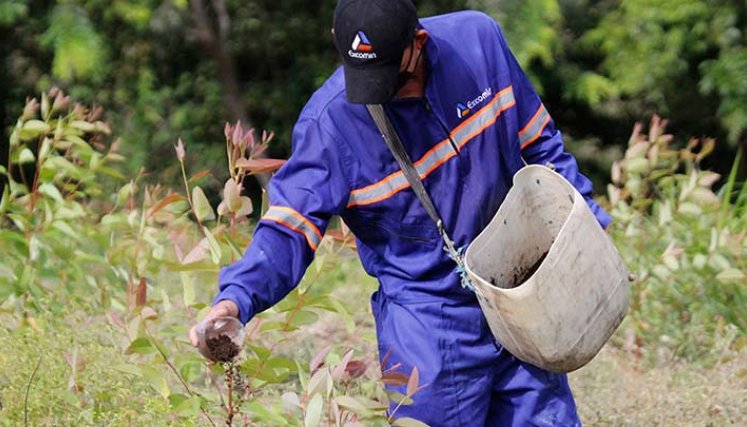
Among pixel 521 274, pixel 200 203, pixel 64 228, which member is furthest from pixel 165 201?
pixel 64 228

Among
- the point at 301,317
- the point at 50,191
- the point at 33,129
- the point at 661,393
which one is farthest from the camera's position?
the point at 661,393

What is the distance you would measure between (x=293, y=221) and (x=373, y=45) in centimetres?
45

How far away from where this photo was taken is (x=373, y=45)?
2.84 metres

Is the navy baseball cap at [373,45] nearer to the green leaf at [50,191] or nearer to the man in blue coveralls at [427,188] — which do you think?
the man in blue coveralls at [427,188]

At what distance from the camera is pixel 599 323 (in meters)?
3.07

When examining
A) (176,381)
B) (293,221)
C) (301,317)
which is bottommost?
Result: (176,381)

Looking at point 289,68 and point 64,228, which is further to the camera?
point 289,68

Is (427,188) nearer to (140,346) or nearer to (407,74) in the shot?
(407,74)

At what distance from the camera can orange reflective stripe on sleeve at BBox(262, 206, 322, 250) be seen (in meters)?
2.97

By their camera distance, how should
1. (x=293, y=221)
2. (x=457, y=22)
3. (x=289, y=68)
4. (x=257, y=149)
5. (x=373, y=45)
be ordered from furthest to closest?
(x=289, y=68)
(x=257, y=149)
(x=457, y=22)
(x=293, y=221)
(x=373, y=45)

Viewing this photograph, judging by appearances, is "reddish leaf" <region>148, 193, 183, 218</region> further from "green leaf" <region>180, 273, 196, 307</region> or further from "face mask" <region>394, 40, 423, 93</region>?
"face mask" <region>394, 40, 423, 93</region>

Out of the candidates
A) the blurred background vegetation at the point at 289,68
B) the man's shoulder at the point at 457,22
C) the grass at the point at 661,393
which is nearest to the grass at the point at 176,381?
the grass at the point at 661,393

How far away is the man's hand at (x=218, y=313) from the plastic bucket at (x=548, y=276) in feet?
1.82

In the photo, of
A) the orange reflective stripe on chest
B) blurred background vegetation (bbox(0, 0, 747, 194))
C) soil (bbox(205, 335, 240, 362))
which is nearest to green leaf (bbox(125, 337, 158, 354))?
soil (bbox(205, 335, 240, 362))
